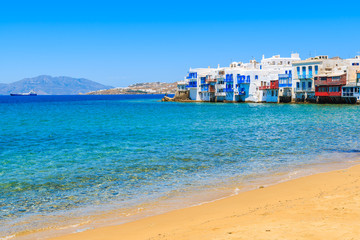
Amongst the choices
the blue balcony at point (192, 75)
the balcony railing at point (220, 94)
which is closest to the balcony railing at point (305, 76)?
the balcony railing at point (220, 94)

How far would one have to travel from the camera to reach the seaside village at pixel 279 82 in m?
73.2

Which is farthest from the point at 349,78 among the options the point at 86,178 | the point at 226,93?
the point at 86,178

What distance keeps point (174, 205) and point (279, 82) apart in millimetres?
80222

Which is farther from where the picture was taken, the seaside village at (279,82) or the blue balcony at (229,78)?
the blue balcony at (229,78)

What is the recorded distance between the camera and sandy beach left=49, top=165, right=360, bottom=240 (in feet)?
23.6

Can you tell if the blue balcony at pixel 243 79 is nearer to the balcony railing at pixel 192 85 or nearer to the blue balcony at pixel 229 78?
the blue balcony at pixel 229 78

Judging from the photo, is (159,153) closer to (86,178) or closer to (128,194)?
(86,178)

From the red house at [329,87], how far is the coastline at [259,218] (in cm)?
6591

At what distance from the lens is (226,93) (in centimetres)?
9975

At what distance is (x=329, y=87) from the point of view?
246ft

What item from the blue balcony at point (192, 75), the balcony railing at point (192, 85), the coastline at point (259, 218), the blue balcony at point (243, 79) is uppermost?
the blue balcony at point (192, 75)

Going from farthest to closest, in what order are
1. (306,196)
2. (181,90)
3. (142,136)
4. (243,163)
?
1. (181,90)
2. (142,136)
3. (243,163)
4. (306,196)

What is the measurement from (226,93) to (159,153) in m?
81.1

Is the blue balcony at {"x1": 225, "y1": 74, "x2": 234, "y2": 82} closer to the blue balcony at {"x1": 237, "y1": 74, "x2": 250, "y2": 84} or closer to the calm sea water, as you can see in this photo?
the blue balcony at {"x1": 237, "y1": 74, "x2": 250, "y2": 84}
